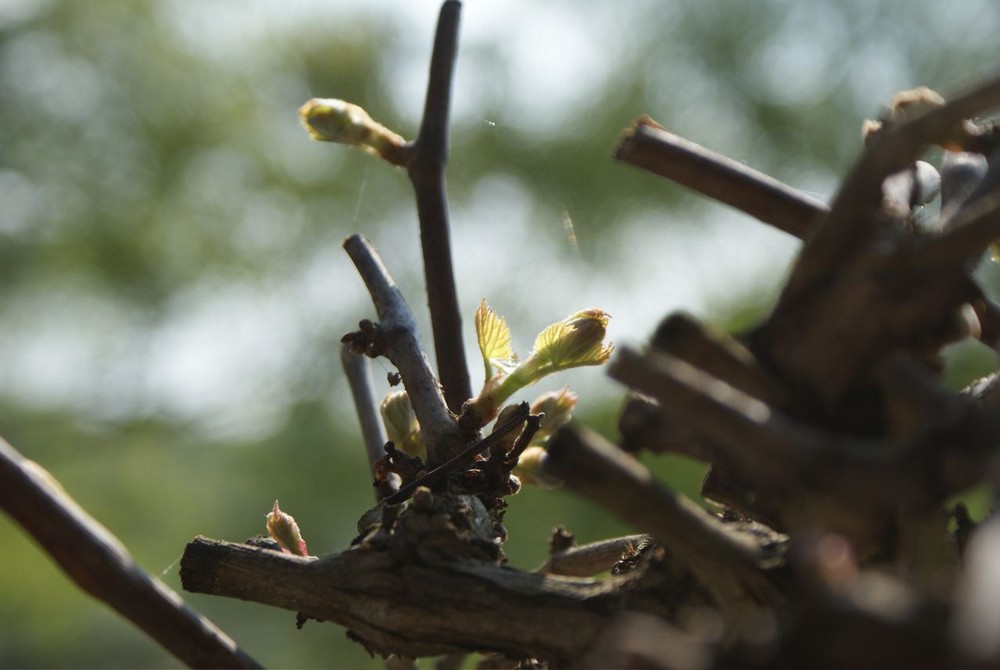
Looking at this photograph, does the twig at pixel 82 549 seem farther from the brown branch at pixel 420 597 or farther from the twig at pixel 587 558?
the twig at pixel 587 558

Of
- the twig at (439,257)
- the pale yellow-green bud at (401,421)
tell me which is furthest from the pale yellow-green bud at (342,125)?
the pale yellow-green bud at (401,421)

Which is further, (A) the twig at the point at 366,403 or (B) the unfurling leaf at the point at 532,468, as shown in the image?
(A) the twig at the point at 366,403

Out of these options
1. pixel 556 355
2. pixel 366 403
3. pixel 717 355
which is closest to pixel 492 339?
pixel 556 355

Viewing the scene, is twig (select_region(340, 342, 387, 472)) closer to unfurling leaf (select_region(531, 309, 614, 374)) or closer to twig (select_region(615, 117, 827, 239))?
unfurling leaf (select_region(531, 309, 614, 374))

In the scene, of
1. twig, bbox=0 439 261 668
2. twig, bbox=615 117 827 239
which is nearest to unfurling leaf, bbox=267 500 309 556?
twig, bbox=0 439 261 668

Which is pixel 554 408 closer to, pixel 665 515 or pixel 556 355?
pixel 556 355
